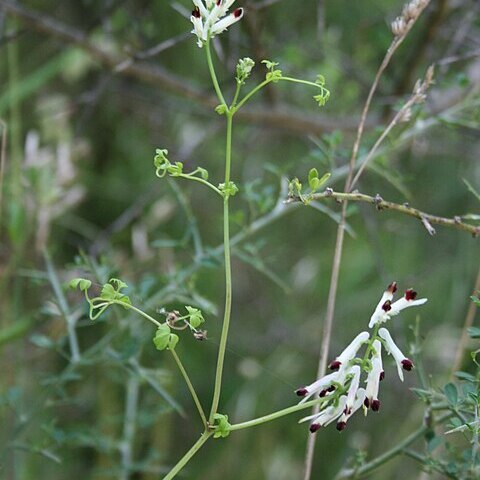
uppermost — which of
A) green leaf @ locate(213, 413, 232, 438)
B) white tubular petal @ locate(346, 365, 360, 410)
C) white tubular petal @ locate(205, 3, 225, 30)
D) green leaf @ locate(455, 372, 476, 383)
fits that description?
white tubular petal @ locate(205, 3, 225, 30)

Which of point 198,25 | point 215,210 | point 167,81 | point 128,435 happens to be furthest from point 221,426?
point 215,210

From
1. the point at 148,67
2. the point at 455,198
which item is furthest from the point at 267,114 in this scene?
the point at 455,198

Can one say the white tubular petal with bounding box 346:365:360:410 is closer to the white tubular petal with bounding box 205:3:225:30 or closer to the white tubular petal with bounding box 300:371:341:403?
the white tubular petal with bounding box 300:371:341:403

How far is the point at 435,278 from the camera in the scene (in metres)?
2.15

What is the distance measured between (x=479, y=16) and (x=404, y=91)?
229 mm

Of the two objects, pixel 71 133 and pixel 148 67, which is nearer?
pixel 148 67

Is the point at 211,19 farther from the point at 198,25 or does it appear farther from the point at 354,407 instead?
the point at 354,407

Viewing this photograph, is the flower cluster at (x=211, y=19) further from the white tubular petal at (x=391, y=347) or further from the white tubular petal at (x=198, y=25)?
the white tubular petal at (x=391, y=347)

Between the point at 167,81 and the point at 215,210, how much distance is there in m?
0.78

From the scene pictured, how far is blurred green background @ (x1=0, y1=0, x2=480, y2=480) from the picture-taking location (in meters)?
1.54

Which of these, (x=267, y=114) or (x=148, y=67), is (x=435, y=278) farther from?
(x=148, y=67)

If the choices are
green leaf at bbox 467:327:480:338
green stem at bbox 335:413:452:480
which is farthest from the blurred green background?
green leaf at bbox 467:327:480:338

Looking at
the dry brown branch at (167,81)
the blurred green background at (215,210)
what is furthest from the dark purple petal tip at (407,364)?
the dry brown branch at (167,81)

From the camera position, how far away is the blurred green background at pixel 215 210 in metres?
1.54
